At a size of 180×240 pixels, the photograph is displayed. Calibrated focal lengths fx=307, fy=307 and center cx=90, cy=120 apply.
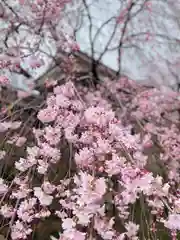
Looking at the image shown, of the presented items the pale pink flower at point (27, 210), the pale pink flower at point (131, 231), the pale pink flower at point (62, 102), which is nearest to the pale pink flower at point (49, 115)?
the pale pink flower at point (62, 102)

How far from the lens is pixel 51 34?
5.68ft

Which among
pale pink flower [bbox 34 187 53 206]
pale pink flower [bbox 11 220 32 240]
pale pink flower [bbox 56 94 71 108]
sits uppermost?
pale pink flower [bbox 56 94 71 108]

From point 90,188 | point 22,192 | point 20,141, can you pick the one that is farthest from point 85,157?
point 20,141

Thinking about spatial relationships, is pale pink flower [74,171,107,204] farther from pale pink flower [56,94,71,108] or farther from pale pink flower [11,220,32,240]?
pale pink flower [56,94,71,108]

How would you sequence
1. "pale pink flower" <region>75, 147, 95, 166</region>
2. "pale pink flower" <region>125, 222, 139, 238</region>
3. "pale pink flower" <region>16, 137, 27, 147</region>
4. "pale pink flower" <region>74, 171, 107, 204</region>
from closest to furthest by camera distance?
"pale pink flower" <region>74, 171, 107, 204</region>, "pale pink flower" <region>75, 147, 95, 166</region>, "pale pink flower" <region>125, 222, 139, 238</region>, "pale pink flower" <region>16, 137, 27, 147</region>

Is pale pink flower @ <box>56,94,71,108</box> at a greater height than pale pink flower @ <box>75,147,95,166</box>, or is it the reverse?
pale pink flower @ <box>56,94,71,108</box>

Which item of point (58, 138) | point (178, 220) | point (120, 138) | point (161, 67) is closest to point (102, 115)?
point (120, 138)

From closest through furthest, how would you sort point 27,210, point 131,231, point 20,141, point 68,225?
point 68,225 → point 27,210 → point 131,231 → point 20,141

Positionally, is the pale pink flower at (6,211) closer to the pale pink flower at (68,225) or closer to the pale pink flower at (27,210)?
the pale pink flower at (27,210)

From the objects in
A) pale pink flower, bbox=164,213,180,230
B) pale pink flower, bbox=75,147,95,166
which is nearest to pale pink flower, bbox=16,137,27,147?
pale pink flower, bbox=75,147,95,166

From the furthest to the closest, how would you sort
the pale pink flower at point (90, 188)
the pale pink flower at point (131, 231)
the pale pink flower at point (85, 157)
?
the pale pink flower at point (131, 231)
the pale pink flower at point (85, 157)
the pale pink flower at point (90, 188)

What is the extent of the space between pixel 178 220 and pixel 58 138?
0.44m

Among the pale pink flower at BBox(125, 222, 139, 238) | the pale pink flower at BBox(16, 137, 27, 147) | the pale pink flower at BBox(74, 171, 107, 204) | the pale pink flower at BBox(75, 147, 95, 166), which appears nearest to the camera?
the pale pink flower at BBox(74, 171, 107, 204)

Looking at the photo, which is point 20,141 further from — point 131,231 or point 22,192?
point 131,231
